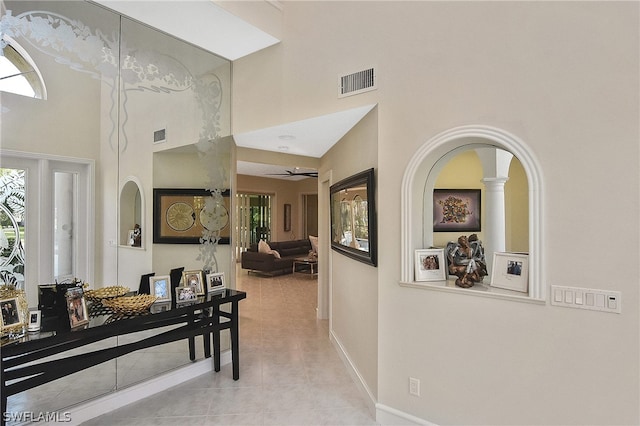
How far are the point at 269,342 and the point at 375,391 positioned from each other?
1.85 meters

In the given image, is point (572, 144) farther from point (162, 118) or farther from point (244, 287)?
point (244, 287)

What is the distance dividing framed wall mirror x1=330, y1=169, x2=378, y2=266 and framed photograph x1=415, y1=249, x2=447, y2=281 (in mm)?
326

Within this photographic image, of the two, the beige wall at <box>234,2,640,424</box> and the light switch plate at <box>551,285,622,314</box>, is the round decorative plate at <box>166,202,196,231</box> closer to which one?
the beige wall at <box>234,2,640,424</box>

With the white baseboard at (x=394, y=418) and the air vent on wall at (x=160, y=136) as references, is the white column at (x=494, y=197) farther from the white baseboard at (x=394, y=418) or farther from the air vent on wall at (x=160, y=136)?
the air vent on wall at (x=160, y=136)

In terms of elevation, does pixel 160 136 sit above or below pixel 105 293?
above

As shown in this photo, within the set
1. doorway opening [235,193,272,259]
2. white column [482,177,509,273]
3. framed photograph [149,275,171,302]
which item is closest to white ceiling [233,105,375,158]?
white column [482,177,509,273]

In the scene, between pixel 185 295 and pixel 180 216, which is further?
pixel 180 216

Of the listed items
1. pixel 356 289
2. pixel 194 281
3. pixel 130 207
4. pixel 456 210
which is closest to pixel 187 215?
pixel 130 207

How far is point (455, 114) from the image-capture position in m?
2.16

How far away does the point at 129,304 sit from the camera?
245 centimetres

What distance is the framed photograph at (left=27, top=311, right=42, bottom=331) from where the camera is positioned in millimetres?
2062

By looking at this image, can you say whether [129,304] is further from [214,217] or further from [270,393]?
[270,393]

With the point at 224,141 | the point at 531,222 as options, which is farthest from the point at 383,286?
the point at 224,141

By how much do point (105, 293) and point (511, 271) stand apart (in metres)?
2.93
